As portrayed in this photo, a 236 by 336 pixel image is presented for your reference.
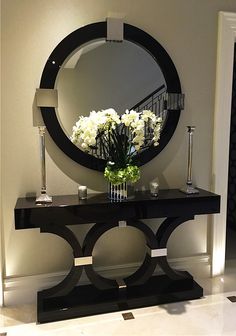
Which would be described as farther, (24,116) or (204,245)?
(204,245)

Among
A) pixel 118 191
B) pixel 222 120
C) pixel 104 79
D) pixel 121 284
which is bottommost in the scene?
pixel 121 284

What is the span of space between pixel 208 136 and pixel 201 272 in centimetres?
121

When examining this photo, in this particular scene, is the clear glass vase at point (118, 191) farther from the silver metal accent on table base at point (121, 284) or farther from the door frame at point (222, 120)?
the door frame at point (222, 120)

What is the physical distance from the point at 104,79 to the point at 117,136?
19.8 inches

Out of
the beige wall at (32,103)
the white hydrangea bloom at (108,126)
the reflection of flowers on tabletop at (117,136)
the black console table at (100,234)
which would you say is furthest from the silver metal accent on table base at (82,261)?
the white hydrangea bloom at (108,126)

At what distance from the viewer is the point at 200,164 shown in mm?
2752

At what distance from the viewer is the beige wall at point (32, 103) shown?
2.28 metres

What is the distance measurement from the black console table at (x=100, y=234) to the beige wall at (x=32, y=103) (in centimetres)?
18

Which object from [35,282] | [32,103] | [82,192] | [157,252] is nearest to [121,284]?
[157,252]

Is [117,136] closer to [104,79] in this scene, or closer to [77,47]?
[104,79]

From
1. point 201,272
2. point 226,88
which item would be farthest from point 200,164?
point 201,272

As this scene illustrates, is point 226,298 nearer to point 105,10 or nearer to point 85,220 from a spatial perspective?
point 85,220

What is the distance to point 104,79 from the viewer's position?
2439 millimetres

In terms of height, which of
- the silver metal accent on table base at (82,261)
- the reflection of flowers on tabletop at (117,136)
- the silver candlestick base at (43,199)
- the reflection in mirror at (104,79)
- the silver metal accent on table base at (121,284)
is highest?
the reflection in mirror at (104,79)
